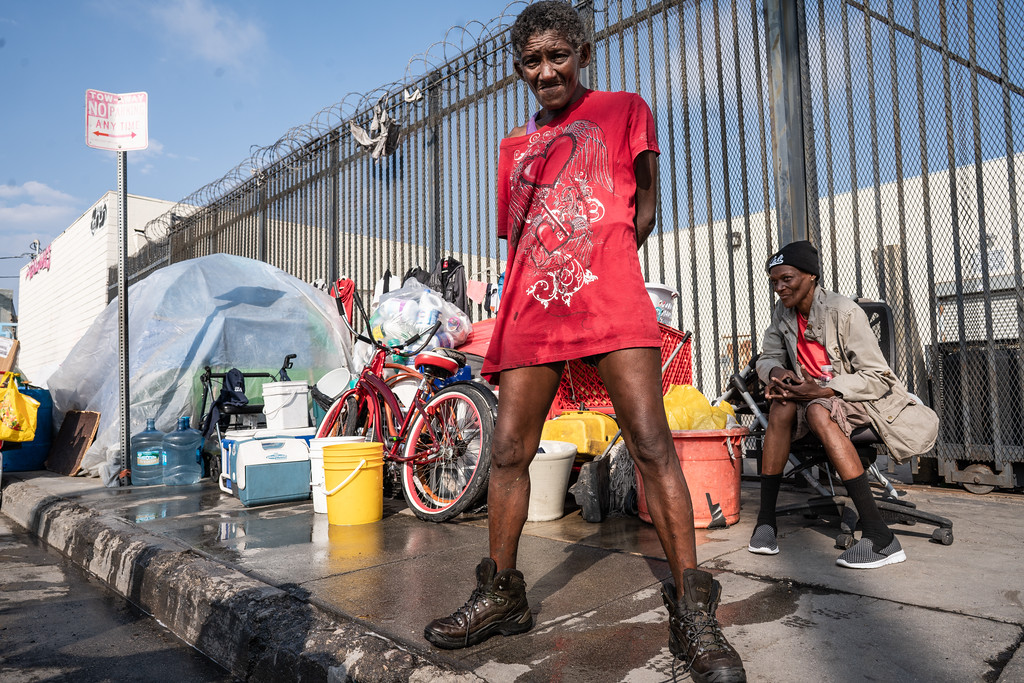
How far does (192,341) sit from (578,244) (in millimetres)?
6356

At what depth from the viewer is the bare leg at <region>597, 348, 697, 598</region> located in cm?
202

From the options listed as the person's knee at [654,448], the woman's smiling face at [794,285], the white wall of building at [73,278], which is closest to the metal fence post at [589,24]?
the woman's smiling face at [794,285]

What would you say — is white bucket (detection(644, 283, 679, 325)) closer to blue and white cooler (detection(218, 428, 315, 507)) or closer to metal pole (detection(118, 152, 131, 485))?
blue and white cooler (detection(218, 428, 315, 507))

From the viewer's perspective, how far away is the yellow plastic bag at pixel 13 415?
6.07 m

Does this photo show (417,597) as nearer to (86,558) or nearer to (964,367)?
(86,558)

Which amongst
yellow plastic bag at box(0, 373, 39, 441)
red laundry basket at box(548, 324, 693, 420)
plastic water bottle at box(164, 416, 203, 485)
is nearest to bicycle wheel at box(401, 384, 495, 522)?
red laundry basket at box(548, 324, 693, 420)

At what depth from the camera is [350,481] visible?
13.5ft

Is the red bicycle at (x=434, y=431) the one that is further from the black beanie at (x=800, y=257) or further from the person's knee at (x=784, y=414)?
the black beanie at (x=800, y=257)

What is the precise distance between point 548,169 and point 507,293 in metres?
0.44

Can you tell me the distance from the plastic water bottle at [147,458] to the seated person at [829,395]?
17.5 feet

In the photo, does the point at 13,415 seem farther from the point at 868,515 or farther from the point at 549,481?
the point at 868,515

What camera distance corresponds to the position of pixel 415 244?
27.5 feet

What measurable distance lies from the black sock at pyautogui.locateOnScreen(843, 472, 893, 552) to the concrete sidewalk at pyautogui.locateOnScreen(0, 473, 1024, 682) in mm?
139

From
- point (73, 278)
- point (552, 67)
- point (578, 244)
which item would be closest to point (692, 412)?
point (578, 244)
